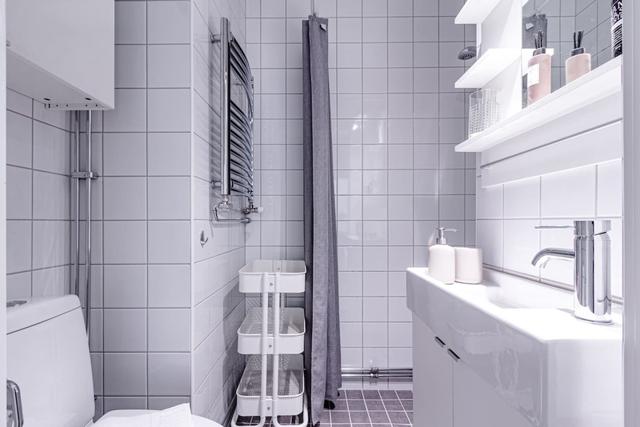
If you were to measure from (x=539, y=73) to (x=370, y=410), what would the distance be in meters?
1.73

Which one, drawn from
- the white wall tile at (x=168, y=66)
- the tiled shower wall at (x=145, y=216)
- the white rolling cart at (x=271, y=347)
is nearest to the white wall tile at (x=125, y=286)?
the tiled shower wall at (x=145, y=216)

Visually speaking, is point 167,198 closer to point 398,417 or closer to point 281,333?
point 281,333

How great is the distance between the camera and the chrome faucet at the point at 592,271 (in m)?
0.67

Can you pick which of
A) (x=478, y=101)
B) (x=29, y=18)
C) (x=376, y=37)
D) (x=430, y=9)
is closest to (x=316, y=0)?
(x=376, y=37)

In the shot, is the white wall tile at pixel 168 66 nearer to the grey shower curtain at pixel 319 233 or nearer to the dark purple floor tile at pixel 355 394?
the grey shower curtain at pixel 319 233

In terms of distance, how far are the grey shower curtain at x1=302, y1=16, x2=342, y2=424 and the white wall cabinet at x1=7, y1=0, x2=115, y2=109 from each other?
3.11 ft

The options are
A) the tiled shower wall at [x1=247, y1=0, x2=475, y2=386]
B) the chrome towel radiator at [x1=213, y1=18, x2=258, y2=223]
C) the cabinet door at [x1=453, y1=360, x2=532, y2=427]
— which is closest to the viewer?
the cabinet door at [x1=453, y1=360, x2=532, y2=427]

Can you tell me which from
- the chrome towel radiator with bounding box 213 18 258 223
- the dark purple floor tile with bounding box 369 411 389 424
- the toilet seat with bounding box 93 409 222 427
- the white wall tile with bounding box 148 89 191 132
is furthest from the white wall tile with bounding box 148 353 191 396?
the dark purple floor tile with bounding box 369 411 389 424

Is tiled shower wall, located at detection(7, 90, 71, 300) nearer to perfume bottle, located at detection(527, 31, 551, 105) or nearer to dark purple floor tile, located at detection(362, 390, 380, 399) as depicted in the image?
perfume bottle, located at detection(527, 31, 551, 105)

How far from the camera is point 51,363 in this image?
2.97 feet

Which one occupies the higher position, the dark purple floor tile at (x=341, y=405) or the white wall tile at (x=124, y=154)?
the white wall tile at (x=124, y=154)

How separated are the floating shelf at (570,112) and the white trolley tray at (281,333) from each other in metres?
1.11

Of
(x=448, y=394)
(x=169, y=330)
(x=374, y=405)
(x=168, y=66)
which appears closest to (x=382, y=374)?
(x=374, y=405)

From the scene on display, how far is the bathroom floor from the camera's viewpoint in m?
1.77
